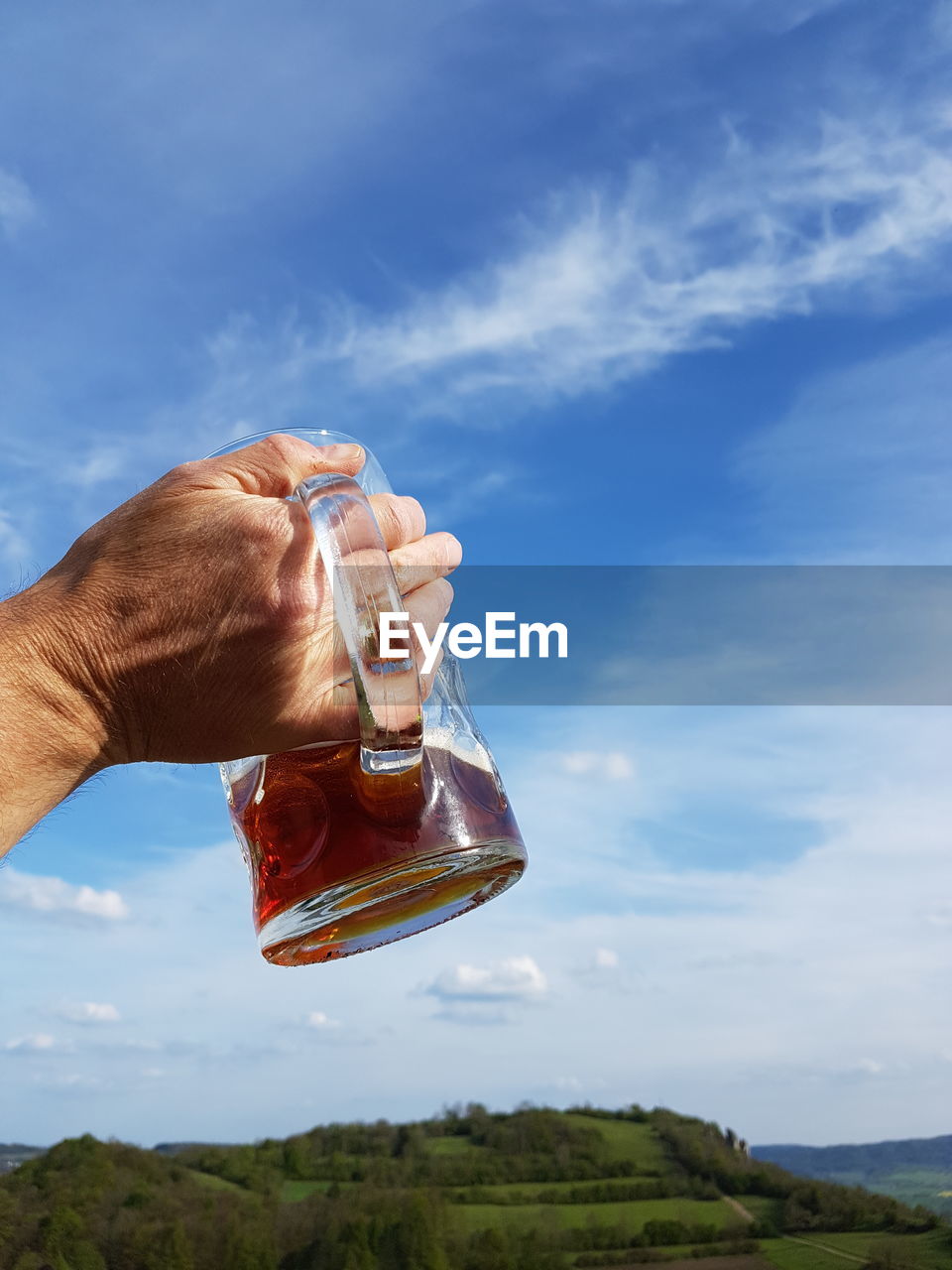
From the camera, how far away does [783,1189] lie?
46.7 feet

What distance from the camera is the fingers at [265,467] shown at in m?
0.77

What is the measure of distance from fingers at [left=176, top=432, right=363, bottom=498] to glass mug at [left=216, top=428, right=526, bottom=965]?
0.14 feet

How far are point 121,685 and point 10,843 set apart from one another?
0.12 metres

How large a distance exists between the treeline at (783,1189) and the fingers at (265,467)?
15222 mm

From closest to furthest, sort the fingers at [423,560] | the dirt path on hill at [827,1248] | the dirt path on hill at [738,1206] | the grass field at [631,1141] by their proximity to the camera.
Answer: the fingers at [423,560]
the dirt path on hill at [827,1248]
the dirt path on hill at [738,1206]
the grass field at [631,1141]

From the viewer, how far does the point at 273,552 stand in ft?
2.30

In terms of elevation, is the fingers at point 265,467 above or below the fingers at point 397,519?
above

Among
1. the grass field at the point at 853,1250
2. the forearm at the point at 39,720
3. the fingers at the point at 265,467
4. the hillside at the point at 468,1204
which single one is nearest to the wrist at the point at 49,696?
the forearm at the point at 39,720

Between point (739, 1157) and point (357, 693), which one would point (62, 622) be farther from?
point (739, 1157)

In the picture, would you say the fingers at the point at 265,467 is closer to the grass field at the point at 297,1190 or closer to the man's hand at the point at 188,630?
the man's hand at the point at 188,630

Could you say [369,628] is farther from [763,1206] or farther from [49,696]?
[763,1206]

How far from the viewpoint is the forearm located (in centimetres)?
73

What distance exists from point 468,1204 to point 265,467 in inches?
608

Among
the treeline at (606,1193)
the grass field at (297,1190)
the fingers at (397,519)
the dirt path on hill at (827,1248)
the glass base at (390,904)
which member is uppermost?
the fingers at (397,519)
